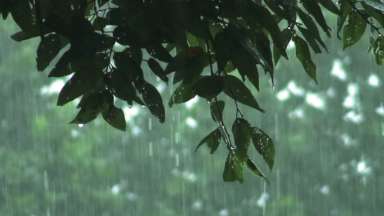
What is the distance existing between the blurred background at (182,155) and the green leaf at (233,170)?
10067mm

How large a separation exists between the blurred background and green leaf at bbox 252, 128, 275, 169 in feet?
33.1

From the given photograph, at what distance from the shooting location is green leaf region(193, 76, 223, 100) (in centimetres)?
135

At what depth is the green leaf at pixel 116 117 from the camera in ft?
4.64

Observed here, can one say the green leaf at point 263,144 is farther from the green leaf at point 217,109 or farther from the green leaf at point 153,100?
the green leaf at point 153,100

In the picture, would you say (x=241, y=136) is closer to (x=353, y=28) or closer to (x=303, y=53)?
(x=303, y=53)

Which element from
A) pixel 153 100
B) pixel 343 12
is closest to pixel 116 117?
pixel 153 100

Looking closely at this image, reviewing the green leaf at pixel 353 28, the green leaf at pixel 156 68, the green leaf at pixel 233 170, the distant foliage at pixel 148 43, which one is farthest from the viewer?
the green leaf at pixel 353 28

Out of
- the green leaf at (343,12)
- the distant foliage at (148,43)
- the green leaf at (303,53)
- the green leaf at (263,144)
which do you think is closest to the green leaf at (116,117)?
the distant foliage at (148,43)

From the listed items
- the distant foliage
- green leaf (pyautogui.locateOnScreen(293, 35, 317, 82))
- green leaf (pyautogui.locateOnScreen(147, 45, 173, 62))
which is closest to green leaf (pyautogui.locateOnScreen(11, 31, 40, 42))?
the distant foliage

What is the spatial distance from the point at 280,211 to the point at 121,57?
10758mm

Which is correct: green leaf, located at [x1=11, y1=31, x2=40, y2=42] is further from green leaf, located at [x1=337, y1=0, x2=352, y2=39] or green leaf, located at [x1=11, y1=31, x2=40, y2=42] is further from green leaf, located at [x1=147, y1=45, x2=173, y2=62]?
green leaf, located at [x1=337, y1=0, x2=352, y2=39]

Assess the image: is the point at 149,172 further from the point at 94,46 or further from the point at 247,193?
the point at 94,46

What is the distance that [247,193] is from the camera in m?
12.0

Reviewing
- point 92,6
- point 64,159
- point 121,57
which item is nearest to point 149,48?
point 121,57
